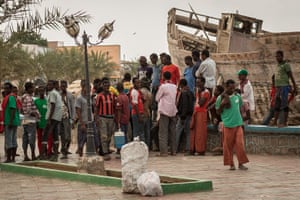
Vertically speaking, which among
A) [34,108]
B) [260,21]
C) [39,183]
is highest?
[260,21]

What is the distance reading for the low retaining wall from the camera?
16.1m

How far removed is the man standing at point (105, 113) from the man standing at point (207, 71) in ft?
6.62

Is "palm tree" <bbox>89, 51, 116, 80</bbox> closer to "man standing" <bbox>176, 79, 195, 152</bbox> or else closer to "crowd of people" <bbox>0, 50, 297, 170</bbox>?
"crowd of people" <bbox>0, 50, 297, 170</bbox>

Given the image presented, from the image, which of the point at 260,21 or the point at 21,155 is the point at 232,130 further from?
the point at 260,21

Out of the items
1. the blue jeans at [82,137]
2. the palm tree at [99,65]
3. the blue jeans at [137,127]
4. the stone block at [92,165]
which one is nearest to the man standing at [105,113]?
the blue jeans at [82,137]

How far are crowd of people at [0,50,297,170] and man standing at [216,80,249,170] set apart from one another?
5.95 ft

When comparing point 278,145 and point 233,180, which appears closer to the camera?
point 233,180

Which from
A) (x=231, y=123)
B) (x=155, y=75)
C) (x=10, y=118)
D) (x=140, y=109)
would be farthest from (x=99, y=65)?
(x=231, y=123)

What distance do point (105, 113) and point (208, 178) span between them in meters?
3.79

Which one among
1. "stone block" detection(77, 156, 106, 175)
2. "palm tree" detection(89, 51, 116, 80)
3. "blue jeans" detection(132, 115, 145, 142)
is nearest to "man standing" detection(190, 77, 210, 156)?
"blue jeans" detection(132, 115, 145, 142)

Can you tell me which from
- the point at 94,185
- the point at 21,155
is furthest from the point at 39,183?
the point at 21,155

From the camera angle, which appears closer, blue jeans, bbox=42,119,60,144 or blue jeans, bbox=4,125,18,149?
blue jeans, bbox=4,125,18,149

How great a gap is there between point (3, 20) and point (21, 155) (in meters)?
3.91

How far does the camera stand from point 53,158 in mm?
15812
